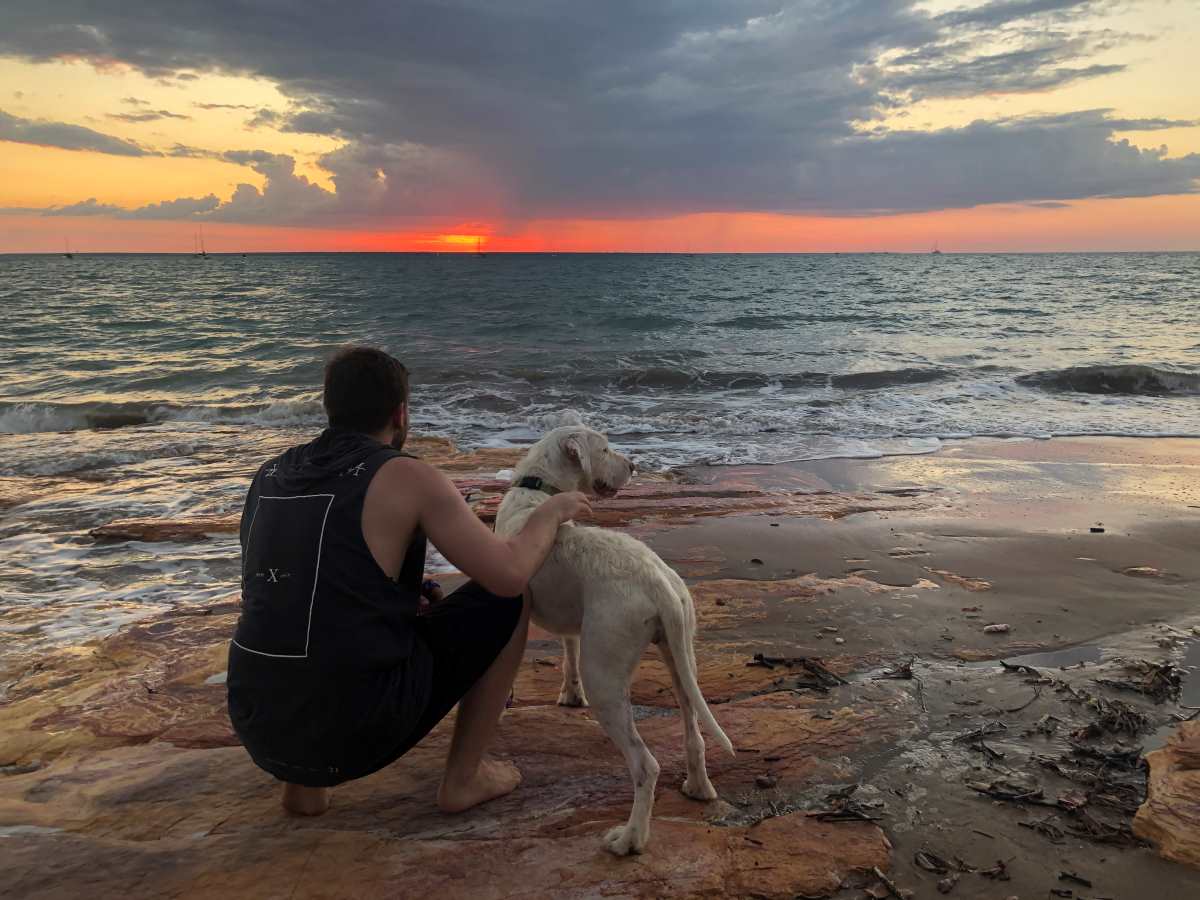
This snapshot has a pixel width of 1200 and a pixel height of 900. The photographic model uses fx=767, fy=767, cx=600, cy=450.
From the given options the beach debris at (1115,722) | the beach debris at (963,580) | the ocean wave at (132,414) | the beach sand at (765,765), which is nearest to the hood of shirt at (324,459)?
the beach sand at (765,765)

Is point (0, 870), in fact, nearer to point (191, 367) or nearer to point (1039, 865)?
point (1039, 865)

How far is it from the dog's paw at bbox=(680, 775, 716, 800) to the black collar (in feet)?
4.58

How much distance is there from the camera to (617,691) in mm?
2777

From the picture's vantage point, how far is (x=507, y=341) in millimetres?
26500

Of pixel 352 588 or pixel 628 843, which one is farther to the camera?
pixel 628 843

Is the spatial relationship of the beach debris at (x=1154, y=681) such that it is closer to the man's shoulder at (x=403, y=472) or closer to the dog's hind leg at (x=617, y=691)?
the dog's hind leg at (x=617, y=691)

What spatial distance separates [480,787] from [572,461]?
4.89 feet

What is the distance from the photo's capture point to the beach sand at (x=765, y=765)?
2.55 m

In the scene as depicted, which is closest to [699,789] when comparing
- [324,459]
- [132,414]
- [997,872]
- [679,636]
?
[679,636]

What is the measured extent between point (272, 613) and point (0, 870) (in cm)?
120

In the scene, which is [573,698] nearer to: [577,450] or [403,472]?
[577,450]

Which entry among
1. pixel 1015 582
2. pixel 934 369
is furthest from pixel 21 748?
pixel 934 369

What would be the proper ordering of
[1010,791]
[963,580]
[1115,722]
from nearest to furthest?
1. [1010,791]
2. [1115,722]
3. [963,580]

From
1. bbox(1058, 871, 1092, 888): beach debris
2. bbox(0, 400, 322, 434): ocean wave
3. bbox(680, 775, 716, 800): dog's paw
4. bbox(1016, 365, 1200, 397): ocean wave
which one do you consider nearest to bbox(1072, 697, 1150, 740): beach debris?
bbox(1058, 871, 1092, 888): beach debris
